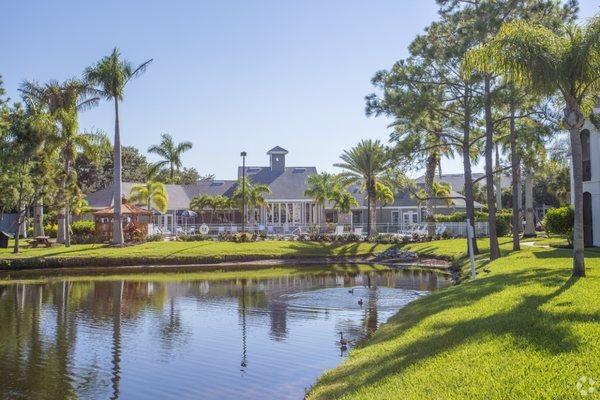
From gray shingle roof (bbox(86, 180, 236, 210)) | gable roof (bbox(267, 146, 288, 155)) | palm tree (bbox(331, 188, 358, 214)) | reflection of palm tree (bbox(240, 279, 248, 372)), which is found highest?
gable roof (bbox(267, 146, 288, 155))

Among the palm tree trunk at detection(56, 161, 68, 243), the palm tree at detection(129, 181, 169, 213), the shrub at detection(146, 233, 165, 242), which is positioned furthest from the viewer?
the palm tree at detection(129, 181, 169, 213)

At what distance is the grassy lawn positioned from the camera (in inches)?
1401

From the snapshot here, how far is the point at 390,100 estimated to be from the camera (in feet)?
88.4

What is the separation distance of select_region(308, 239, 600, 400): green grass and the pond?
5.71ft

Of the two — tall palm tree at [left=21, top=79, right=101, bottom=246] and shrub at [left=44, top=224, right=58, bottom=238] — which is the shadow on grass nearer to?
tall palm tree at [left=21, top=79, right=101, bottom=246]

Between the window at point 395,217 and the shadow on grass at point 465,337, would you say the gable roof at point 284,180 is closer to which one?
the window at point 395,217

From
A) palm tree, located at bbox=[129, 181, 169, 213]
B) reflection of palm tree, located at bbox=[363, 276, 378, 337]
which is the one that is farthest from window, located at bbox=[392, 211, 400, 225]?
reflection of palm tree, located at bbox=[363, 276, 378, 337]

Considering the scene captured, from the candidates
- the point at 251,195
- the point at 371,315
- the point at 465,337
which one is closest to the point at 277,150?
the point at 251,195

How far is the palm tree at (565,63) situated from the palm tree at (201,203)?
164 ft

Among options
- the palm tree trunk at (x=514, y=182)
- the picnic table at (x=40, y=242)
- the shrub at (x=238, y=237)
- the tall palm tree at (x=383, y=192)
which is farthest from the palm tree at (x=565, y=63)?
the tall palm tree at (x=383, y=192)

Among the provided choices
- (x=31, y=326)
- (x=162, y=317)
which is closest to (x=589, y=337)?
(x=162, y=317)

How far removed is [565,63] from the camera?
1466cm

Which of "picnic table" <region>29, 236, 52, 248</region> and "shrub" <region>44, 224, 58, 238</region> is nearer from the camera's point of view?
"picnic table" <region>29, 236, 52, 248</region>

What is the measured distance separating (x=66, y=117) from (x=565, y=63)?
34.0 m
